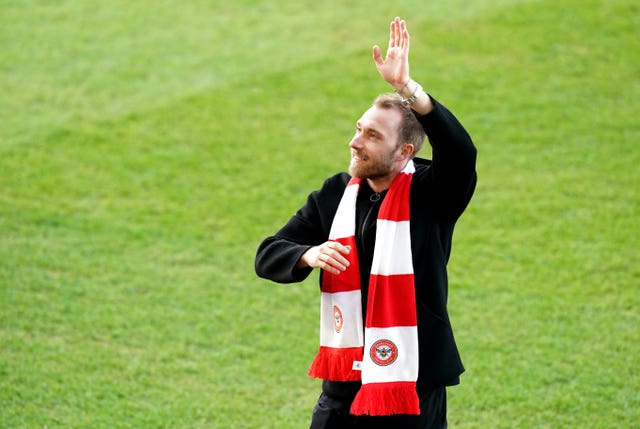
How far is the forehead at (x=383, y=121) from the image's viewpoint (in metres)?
4.00

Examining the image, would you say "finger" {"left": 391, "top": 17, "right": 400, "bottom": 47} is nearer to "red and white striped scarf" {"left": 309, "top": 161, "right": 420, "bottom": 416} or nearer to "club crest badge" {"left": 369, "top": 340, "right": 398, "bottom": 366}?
"red and white striped scarf" {"left": 309, "top": 161, "right": 420, "bottom": 416}


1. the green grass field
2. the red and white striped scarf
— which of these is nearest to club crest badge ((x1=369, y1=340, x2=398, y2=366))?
the red and white striped scarf

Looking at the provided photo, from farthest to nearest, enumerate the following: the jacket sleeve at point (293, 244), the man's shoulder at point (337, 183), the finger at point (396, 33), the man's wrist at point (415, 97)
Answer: the man's shoulder at point (337, 183) < the jacket sleeve at point (293, 244) < the finger at point (396, 33) < the man's wrist at point (415, 97)

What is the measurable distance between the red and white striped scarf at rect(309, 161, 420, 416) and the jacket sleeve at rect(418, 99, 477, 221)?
0.17 m

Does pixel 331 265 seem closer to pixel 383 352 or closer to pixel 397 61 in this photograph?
pixel 383 352

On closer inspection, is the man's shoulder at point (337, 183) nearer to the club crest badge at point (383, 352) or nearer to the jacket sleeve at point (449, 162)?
the jacket sleeve at point (449, 162)

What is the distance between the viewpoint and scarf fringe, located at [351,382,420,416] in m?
3.95

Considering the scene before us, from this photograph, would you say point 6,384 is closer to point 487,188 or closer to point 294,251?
point 294,251

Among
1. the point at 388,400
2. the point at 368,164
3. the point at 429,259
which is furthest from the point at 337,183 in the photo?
the point at 388,400

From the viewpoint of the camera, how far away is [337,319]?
13.6ft

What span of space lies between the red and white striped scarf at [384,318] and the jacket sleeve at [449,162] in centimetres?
17

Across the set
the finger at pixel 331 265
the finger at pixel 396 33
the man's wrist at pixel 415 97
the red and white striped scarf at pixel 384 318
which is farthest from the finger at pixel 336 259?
the finger at pixel 396 33

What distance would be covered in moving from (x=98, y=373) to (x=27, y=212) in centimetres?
286

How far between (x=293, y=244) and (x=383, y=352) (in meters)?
0.62
